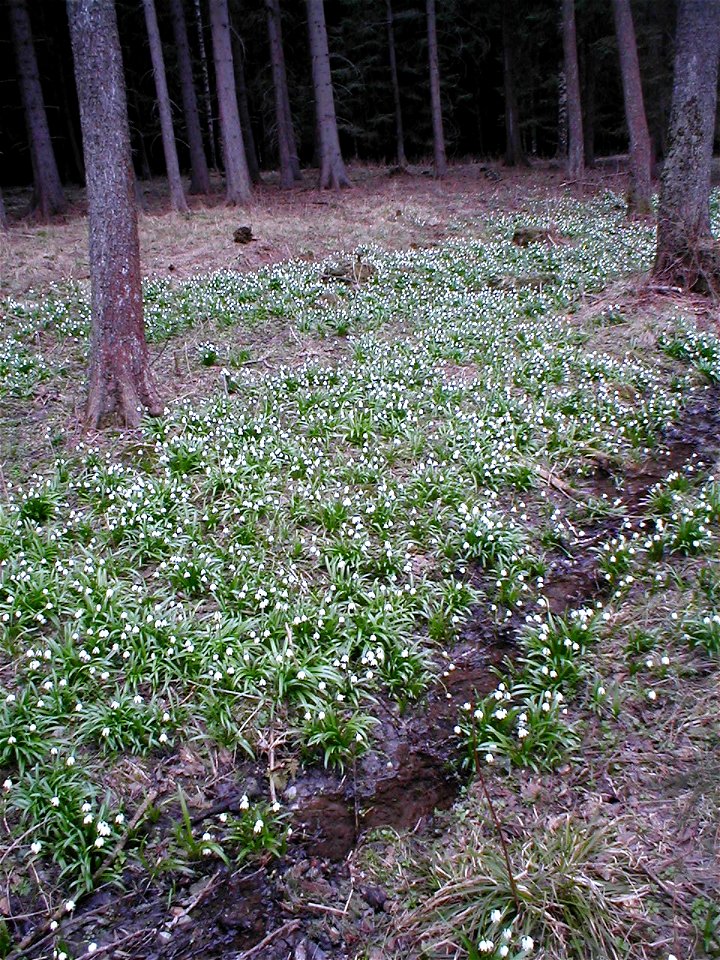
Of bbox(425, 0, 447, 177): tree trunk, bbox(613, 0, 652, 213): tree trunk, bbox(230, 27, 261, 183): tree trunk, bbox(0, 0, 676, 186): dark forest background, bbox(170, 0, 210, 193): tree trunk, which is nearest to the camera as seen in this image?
bbox(613, 0, 652, 213): tree trunk

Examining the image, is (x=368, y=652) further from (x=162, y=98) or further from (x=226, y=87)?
(x=226, y=87)

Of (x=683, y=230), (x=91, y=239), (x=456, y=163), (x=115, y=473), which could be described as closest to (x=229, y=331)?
(x=91, y=239)

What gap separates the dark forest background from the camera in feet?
80.2

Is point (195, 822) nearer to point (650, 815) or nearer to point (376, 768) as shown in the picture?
point (376, 768)

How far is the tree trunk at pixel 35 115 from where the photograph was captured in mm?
17875

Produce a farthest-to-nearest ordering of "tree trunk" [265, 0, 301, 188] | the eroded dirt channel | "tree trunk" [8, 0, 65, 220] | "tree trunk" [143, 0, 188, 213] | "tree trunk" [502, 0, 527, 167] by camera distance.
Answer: "tree trunk" [502, 0, 527, 167], "tree trunk" [265, 0, 301, 188], "tree trunk" [8, 0, 65, 220], "tree trunk" [143, 0, 188, 213], the eroded dirt channel

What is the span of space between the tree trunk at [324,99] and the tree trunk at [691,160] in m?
12.4

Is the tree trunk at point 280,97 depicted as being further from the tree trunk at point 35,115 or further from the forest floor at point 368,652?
the forest floor at point 368,652

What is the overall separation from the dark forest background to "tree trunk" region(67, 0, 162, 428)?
1827 cm

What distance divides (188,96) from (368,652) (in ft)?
72.6

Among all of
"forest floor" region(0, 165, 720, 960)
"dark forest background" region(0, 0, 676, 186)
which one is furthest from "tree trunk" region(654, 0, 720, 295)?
"dark forest background" region(0, 0, 676, 186)

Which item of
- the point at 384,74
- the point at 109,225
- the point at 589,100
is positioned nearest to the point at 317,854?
the point at 109,225

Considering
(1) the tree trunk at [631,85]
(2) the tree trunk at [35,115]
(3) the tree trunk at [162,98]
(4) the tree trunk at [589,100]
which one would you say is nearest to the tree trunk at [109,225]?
(3) the tree trunk at [162,98]

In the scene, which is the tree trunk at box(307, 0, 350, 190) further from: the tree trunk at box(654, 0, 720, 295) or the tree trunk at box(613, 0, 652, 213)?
the tree trunk at box(654, 0, 720, 295)
